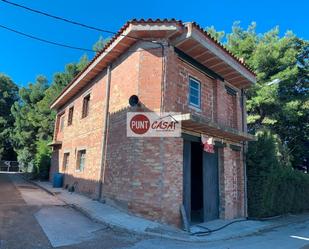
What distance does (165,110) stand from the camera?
27.9ft

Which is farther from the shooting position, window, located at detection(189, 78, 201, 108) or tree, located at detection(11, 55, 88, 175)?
tree, located at detection(11, 55, 88, 175)

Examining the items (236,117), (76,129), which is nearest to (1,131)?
(76,129)

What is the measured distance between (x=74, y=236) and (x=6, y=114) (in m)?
41.0

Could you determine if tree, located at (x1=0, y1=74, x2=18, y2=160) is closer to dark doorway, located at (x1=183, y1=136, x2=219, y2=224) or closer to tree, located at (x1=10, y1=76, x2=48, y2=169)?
tree, located at (x1=10, y1=76, x2=48, y2=169)

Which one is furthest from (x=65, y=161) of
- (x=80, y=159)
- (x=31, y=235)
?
(x=31, y=235)

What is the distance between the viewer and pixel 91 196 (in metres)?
11.0

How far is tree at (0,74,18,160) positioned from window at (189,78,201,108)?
35.7m

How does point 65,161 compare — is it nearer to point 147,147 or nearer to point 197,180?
point 197,180

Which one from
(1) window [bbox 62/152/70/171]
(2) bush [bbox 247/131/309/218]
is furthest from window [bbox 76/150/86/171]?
(2) bush [bbox 247/131/309/218]

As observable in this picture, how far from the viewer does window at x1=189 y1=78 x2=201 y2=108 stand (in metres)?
10.0

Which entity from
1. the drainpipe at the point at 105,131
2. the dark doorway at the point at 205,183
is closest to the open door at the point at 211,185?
the dark doorway at the point at 205,183

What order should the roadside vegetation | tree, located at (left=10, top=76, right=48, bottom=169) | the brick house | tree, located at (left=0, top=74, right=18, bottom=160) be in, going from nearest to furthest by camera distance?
the brick house → the roadside vegetation → tree, located at (left=10, top=76, right=48, bottom=169) → tree, located at (left=0, top=74, right=18, bottom=160)

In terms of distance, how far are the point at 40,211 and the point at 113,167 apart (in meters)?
2.85

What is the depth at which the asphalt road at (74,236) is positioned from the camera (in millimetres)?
6109
